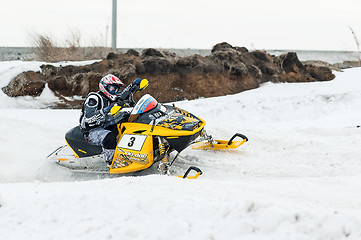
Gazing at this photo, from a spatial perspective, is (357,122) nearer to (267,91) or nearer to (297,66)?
(267,91)

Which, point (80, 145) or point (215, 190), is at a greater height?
Result: point (215, 190)

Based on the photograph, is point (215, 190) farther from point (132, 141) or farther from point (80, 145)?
point (80, 145)

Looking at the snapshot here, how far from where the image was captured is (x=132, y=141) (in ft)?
20.1

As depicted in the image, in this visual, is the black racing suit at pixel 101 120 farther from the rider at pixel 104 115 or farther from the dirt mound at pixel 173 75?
the dirt mound at pixel 173 75

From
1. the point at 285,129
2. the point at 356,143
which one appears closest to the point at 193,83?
the point at 285,129

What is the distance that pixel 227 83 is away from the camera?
43.9 feet

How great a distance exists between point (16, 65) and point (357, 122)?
10.4 m

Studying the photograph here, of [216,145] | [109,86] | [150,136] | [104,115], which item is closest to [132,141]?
[150,136]

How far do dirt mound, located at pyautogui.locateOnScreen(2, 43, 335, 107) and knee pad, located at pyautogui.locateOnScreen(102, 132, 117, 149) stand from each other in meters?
6.39

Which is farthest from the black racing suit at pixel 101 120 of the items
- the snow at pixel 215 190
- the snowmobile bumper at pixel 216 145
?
the snowmobile bumper at pixel 216 145

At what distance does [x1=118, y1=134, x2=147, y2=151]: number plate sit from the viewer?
19.8ft

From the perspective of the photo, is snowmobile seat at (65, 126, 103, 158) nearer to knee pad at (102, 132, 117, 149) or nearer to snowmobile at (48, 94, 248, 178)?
snowmobile at (48, 94, 248, 178)

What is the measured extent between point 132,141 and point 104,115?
0.64m

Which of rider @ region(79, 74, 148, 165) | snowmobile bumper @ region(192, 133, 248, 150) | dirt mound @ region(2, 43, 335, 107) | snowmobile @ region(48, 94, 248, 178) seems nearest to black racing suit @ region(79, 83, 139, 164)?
rider @ region(79, 74, 148, 165)
